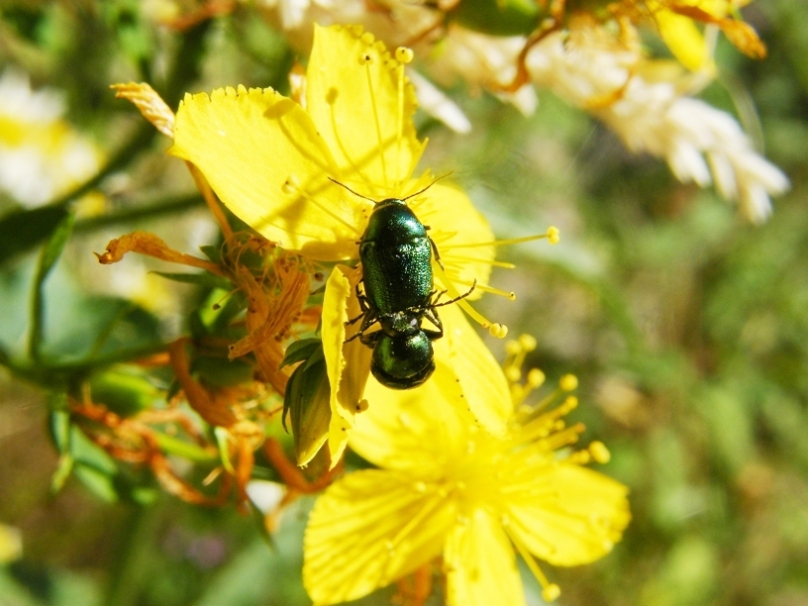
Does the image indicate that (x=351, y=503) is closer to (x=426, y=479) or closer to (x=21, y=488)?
(x=426, y=479)

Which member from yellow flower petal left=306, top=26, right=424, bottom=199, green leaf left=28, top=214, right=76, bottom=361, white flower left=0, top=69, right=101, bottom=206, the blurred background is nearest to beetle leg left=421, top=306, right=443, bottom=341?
yellow flower petal left=306, top=26, right=424, bottom=199

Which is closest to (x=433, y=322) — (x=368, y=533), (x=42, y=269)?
(x=368, y=533)

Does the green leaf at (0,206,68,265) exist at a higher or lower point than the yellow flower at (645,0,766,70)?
lower

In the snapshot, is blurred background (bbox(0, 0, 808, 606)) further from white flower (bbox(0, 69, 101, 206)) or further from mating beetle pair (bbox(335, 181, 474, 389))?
mating beetle pair (bbox(335, 181, 474, 389))

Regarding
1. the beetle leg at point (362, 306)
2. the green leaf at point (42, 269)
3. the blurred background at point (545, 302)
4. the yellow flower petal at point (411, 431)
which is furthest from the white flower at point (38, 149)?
the beetle leg at point (362, 306)

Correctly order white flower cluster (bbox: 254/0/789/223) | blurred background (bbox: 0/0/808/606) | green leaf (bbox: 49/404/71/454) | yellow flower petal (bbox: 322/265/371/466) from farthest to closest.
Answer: blurred background (bbox: 0/0/808/606), white flower cluster (bbox: 254/0/789/223), green leaf (bbox: 49/404/71/454), yellow flower petal (bbox: 322/265/371/466)
